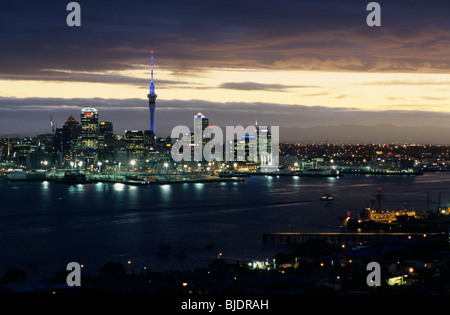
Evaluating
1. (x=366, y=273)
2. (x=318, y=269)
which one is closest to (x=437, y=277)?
(x=366, y=273)

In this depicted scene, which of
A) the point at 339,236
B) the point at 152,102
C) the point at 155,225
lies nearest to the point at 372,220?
the point at 339,236

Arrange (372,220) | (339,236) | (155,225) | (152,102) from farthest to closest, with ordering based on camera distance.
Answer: (152,102) → (155,225) → (372,220) → (339,236)

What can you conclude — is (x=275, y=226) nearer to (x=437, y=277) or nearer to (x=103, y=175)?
(x=437, y=277)

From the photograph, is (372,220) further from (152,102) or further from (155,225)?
(152,102)

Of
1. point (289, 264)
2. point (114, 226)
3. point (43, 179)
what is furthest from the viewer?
point (43, 179)

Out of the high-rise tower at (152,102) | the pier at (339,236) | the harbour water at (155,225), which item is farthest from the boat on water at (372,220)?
the high-rise tower at (152,102)

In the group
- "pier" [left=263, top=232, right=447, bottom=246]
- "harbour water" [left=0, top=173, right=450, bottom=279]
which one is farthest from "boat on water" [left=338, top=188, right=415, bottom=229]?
"pier" [left=263, top=232, right=447, bottom=246]
